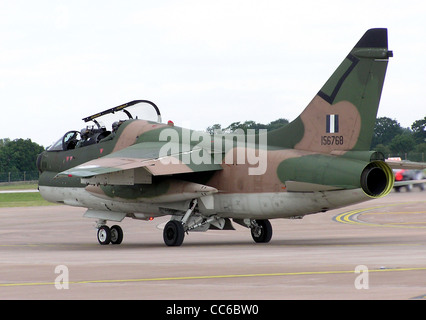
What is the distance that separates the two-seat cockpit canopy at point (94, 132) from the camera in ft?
80.6

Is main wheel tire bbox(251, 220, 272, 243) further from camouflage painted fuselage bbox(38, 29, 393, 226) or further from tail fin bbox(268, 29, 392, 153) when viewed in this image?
tail fin bbox(268, 29, 392, 153)

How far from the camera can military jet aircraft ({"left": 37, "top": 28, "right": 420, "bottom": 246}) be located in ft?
61.2

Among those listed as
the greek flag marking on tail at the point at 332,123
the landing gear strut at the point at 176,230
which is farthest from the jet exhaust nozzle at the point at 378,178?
the landing gear strut at the point at 176,230

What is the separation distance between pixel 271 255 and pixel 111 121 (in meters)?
9.62

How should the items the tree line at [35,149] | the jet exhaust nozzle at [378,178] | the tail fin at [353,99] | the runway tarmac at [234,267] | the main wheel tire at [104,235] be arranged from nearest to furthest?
the runway tarmac at [234,267]
the jet exhaust nozzle at [378,178]
the tail fin at [353,99]
the main wheel tire at [104,235]
the tree line at [35,149]

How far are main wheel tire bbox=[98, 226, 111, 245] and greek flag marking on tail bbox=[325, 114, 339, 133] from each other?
8473 mm

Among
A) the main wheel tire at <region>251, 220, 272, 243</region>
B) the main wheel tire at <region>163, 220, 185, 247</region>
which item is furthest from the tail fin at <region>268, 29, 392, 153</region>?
the main wheel tire at <region>163, 220, 185, 247</region>

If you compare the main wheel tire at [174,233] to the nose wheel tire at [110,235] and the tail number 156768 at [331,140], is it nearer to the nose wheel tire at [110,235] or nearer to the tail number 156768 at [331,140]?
the nose wheel tire at [110,235]

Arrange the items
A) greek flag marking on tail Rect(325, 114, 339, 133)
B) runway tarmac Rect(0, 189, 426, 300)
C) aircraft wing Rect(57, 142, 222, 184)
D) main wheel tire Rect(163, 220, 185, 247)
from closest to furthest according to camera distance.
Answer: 1. runway tarmac Rect(0, 189, 426, 300)
2. greek flag marking on tail Rect(325, 114, 339, 133)
3. aircraft wing Rect(57, 142, 222, 184)
4. main wheel tire Rect(163, 220, 185, 247)

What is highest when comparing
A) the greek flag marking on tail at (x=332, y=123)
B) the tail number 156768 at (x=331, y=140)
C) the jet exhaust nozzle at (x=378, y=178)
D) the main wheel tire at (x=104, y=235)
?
the greek flag marking on tail at (x=332, y=123)

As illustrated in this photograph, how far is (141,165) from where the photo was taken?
20.7 metres

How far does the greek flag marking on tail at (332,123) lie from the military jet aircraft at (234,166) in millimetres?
25
